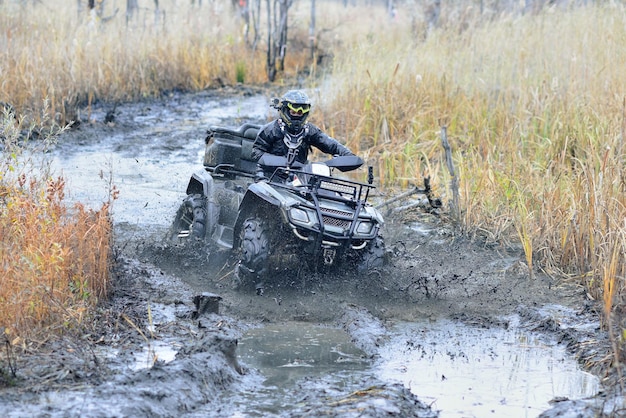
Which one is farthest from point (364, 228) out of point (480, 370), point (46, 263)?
point (46, 263)

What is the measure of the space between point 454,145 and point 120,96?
7389 millimetres

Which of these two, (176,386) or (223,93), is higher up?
(176,386)

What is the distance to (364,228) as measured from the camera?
7133mm

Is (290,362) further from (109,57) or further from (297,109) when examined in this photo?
(109,57)

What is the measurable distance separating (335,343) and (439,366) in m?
0.76

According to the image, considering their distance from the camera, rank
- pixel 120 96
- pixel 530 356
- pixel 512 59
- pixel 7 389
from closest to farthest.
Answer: pixel 7 389 → pixel 530 356 → pixel 512 59 → pixel 120 96

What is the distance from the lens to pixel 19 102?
13320 mm

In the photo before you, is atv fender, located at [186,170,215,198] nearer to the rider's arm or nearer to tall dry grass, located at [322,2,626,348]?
the rider's arm

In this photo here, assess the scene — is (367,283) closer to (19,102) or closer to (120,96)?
(19,102)

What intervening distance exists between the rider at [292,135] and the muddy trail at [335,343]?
40.7 inches

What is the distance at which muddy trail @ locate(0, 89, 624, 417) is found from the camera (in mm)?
4848

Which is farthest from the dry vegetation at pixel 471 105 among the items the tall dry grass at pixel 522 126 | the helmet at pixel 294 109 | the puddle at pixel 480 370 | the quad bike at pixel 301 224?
the helmet at pixel 294 109

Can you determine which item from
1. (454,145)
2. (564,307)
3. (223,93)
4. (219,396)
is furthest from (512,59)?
(219,396)

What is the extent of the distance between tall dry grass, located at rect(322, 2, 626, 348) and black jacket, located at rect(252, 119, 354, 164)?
6.28 feet
